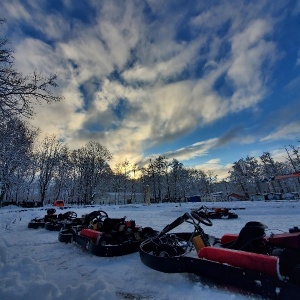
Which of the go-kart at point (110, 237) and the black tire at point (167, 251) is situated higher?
the go-kart at point (110, 237)

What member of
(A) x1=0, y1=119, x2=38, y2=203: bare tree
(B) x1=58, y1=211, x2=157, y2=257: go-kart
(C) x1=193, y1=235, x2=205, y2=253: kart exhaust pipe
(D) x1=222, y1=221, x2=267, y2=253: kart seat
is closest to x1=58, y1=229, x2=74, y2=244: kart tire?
(B) x1=58, y1=211, x2=157, y2=257: go-kart

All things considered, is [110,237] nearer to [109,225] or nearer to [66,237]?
[109,225]

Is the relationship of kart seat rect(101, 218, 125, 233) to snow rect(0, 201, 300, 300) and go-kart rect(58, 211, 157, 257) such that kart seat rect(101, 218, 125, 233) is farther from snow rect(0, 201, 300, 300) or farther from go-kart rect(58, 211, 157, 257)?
snow rect(0, 201, 300, 300)

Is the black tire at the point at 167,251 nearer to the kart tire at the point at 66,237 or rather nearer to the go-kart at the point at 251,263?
the go-kart at the point at 251,263

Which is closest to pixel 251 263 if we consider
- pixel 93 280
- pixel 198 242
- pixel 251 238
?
pixel 251 238

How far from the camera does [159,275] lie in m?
4.41

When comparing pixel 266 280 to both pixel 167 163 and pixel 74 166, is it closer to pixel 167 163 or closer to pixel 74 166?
pixel 74 166

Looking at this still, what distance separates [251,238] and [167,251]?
1.80 m

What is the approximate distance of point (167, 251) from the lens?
481 centimetres

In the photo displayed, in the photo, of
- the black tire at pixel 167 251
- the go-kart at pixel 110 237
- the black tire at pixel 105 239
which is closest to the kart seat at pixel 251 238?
the black tire at pixel 167 251

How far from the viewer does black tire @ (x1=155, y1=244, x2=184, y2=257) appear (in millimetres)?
4754

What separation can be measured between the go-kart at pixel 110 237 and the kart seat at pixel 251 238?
2905 mm

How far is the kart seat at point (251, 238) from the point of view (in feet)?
13.1

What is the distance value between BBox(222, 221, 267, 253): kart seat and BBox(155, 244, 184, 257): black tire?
1247mm
